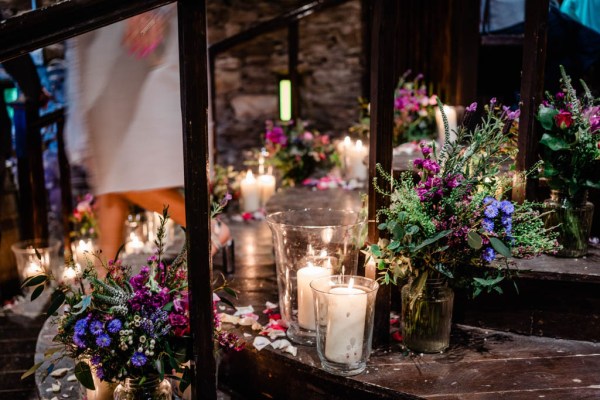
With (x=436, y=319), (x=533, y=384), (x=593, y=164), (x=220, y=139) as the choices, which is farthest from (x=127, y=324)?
(x=220, y=139)

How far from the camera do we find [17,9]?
403 cm

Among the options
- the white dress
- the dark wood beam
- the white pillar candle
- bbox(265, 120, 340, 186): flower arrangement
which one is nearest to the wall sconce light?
bbox(265, 120, 340, 186): flower arrangement

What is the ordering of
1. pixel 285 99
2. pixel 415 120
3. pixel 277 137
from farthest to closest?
pixel 285 99
pixel 277 137
pixel 415 120

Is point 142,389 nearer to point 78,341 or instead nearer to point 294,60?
point 78,341

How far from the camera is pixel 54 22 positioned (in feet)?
3.99

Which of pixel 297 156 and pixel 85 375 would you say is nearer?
pixel 85 375

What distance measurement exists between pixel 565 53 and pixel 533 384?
7.33 feet

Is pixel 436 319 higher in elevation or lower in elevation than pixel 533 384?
higher

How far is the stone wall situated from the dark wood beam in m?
4.88

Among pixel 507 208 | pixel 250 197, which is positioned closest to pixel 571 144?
pixel 507 208

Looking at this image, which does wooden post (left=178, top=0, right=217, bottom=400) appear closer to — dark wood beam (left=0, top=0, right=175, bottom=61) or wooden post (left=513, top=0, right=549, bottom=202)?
dark wood beam (left=0, top=0, right=175, bottom=61)

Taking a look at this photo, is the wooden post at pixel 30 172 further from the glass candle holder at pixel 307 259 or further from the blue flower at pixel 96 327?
the blue flower at pixel 96 327

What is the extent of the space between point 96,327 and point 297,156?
2.63m

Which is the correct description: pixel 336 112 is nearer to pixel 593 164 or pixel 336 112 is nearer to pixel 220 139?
pixel 220 139
